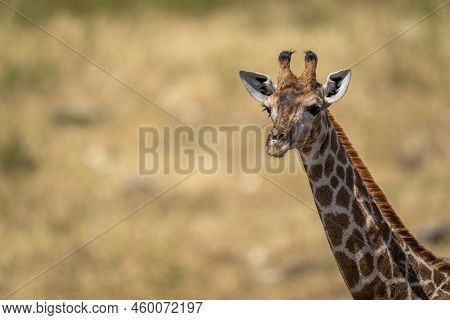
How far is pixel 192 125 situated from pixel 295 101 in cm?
1247

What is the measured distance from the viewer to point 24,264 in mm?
17188

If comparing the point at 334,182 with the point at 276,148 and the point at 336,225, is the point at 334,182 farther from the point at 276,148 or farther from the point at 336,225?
the point at 276,148

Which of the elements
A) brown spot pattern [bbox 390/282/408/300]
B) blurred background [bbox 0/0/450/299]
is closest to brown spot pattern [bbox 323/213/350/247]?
brown spot pattern [bbox 390/282/408/300]

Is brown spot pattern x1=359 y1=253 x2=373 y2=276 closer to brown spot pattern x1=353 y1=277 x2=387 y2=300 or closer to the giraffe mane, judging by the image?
brown spot pattern x1=353 y1=277 x2=387 y2=300

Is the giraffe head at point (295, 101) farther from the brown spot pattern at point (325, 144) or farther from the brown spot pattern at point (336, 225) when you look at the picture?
the brown spot pattern at point (336, 225)

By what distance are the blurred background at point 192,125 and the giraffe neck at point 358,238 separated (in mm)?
6929

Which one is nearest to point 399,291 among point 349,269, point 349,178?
point 349,269

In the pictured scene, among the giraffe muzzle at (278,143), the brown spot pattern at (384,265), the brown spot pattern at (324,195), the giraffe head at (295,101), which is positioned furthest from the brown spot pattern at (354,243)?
the giraffe muzzle at (278,143)

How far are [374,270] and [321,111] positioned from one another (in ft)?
3.58

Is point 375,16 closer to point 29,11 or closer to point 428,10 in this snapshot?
→ point 428,10

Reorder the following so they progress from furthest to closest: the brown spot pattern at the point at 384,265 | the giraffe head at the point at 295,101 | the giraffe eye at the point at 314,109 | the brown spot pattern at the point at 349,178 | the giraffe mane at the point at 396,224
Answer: the giraffe mane at the point at 396,224 → the brown spot pattern at the point at 349,178 → the brown spot pattern at the point at 384,265 → the giraffe eye at the point at 314,109 → the giraffe head at the point at 295,101

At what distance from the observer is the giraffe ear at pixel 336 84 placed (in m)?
7.68

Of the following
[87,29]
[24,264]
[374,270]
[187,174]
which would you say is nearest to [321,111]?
[374,270]

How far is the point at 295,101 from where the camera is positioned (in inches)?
296
